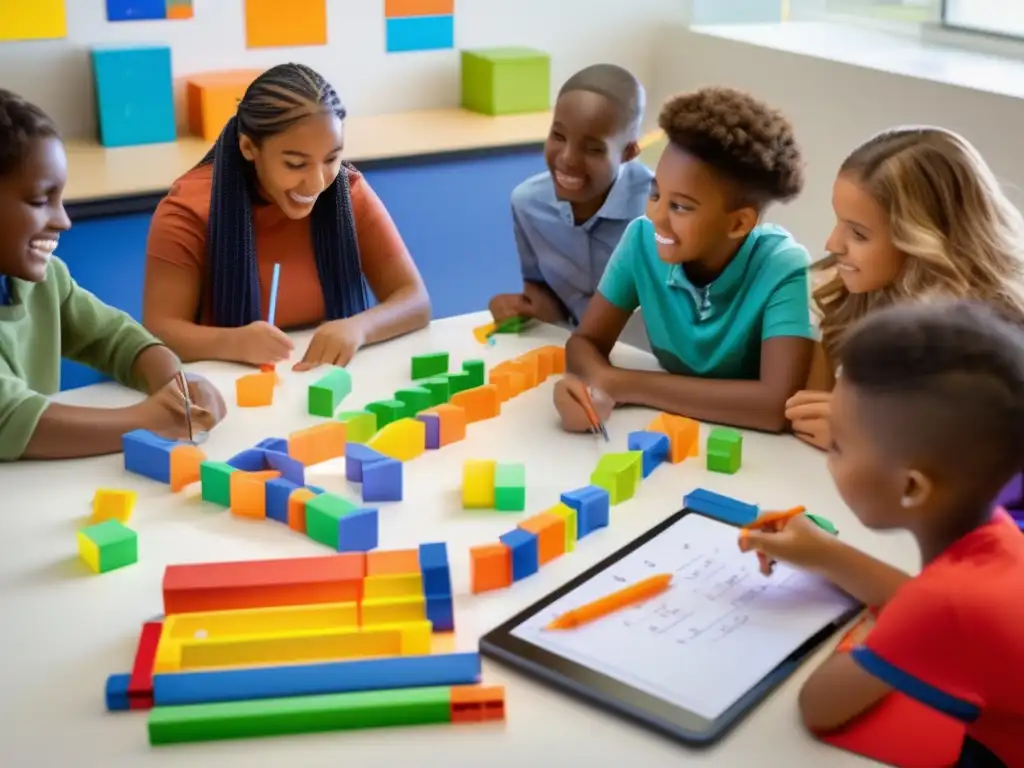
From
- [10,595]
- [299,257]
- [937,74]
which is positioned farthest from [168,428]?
[937,74]

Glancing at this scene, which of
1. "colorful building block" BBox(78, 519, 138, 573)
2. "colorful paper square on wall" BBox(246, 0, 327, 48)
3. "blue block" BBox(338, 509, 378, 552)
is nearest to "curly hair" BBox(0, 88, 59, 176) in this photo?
"colorful building block" BBox(78, 519, 138, 573)

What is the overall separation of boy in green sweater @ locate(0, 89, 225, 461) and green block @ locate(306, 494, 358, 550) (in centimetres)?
34

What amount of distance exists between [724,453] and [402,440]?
15.5 inches

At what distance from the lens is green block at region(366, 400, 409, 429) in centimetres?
161

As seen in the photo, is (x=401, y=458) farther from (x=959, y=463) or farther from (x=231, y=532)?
(x=959, y=463)

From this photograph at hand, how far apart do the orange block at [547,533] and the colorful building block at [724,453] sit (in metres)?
0.30

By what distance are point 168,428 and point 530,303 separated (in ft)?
2.33

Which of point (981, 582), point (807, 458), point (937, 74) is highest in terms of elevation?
point (937, 74)

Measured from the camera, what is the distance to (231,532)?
4.35 feet

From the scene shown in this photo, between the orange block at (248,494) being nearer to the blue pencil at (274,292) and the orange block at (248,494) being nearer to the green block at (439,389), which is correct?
the green block at (439,389)

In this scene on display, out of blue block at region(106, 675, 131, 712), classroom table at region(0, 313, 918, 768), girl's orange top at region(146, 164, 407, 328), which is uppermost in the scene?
girl's orange top at region(146, 164, 407, 328)

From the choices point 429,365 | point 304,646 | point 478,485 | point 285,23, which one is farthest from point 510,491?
point 285,23

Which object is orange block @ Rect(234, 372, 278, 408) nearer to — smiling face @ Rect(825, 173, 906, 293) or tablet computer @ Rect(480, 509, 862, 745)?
tablet computer @ Rect(480, 509, 862, 745)

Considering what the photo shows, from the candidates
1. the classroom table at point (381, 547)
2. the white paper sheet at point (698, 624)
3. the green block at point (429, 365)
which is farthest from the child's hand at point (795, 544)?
the green block at point (429, 365)
